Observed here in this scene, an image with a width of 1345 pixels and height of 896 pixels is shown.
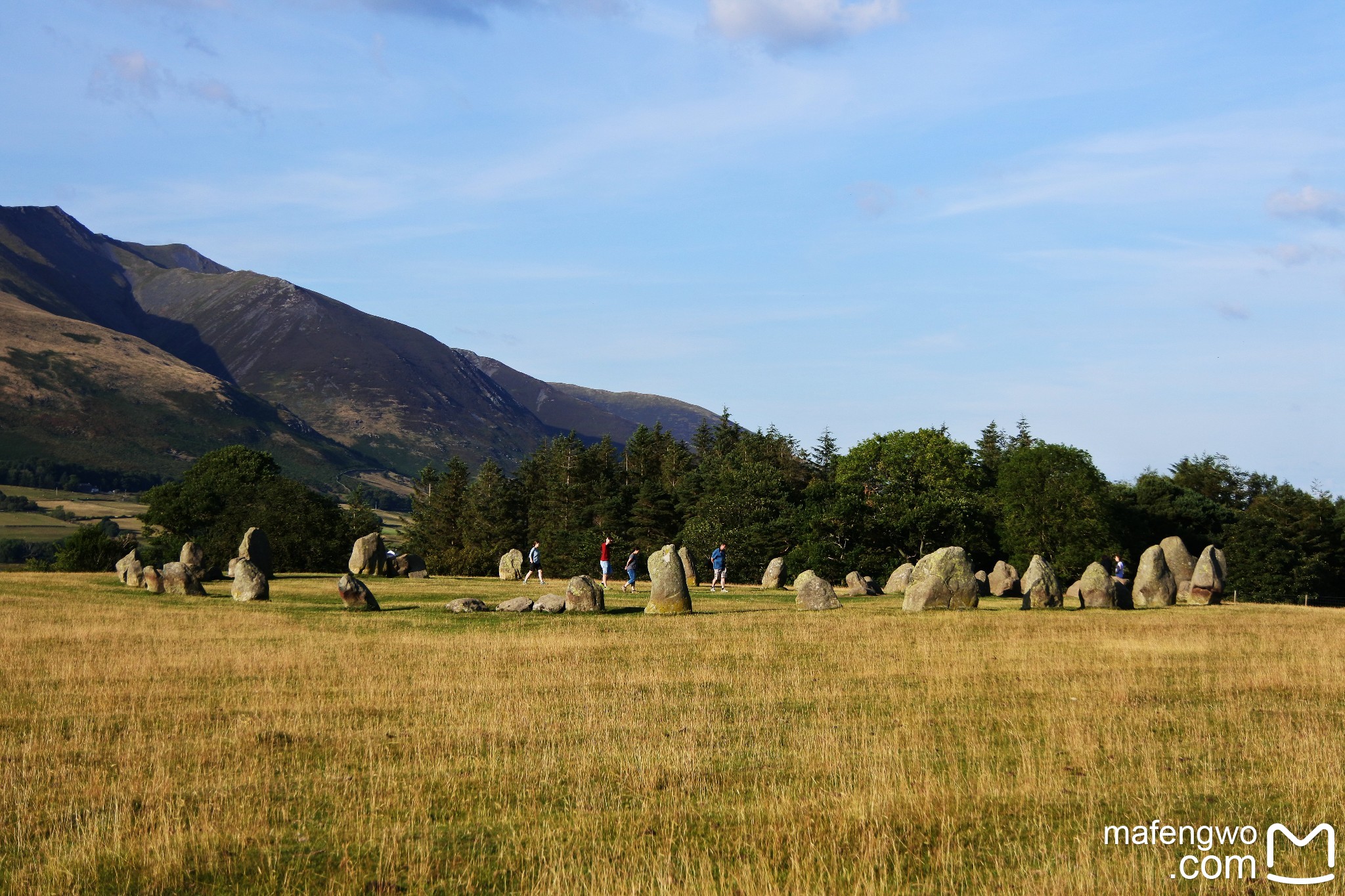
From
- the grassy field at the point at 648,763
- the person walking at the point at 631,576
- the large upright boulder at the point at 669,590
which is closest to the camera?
the grassy field at the point at 648,763

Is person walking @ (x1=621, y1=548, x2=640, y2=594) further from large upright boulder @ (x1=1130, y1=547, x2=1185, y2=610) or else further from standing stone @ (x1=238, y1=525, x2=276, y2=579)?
standing stone @ (x1=238, y1=525, x2=276, y2=579)

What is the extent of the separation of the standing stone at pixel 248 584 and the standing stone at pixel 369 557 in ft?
58.8

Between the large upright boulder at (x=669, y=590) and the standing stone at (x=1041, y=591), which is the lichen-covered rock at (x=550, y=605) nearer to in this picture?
the large upright boulder at (x=669, y=590)

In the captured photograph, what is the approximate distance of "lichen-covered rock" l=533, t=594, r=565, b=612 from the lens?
31984 millimetres

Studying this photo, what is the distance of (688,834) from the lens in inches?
366

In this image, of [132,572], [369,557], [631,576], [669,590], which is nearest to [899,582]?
[631,576]

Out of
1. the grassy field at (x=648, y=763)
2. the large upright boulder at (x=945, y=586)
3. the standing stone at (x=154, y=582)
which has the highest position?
the large upright boulder at (x=945, y=586)

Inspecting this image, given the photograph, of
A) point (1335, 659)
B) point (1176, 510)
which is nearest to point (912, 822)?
point (1335, 659)

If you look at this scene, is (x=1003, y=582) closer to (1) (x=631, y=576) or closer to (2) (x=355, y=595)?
(1) (x=631, y=576)

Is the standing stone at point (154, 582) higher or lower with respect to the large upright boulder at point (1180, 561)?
lower

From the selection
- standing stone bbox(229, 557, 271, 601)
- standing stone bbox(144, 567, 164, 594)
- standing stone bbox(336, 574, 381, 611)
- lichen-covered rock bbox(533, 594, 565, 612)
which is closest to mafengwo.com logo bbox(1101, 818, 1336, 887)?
lichen-covered rock bbox(533, 594, 565, 612)

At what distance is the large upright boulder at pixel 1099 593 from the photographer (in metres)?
38.3

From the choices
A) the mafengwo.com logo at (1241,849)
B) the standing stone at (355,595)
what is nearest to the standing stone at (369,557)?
the standing stone at (355,595)

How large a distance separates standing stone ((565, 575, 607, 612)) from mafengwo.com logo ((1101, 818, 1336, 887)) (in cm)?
2434
